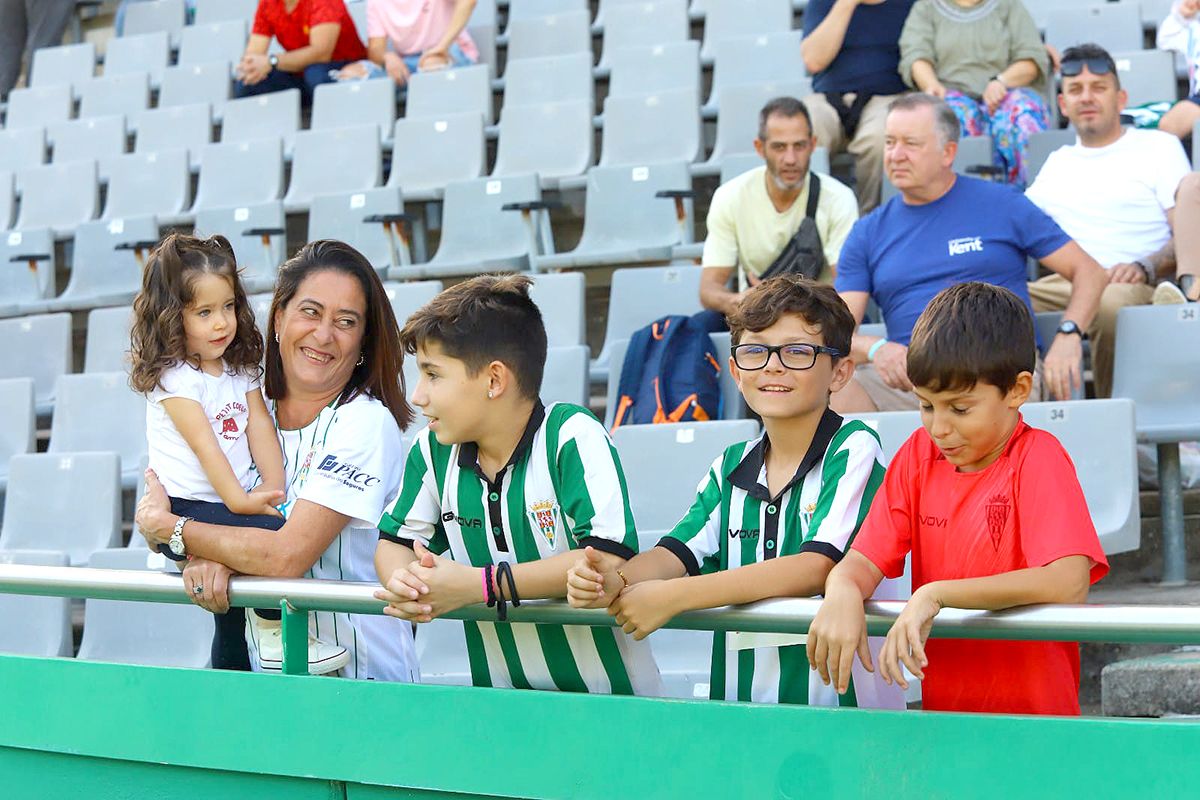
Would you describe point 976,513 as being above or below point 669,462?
below

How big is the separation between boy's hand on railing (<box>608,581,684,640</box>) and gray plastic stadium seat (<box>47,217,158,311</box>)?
17.6ft

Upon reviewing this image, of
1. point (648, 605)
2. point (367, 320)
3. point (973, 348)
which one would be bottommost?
point (648, 605)

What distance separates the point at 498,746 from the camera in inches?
80.0

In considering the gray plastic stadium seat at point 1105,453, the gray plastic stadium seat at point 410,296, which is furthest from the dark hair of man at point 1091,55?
the gray plastic stadium seat at point 410,296

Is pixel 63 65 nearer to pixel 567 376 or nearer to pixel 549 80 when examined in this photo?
pixel 549 80

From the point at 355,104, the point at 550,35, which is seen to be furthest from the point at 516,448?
the point at 550,35

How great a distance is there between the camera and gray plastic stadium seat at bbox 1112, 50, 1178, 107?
19.2ft

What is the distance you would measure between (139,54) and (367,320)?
734 cm

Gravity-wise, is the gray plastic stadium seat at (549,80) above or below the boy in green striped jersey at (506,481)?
above

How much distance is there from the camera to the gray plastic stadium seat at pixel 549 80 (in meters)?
7.12

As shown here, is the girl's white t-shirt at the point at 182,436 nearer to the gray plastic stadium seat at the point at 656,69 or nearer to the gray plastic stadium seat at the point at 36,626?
the gray plastic stadium seat at the point at 36,626

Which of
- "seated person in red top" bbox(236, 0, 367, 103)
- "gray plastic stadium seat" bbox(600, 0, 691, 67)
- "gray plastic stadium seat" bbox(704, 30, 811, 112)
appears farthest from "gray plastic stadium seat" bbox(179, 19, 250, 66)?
"gray plastic stadium seat" bbox(704, 30, 811, 112)

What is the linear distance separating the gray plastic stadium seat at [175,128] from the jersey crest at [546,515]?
621 centimetres

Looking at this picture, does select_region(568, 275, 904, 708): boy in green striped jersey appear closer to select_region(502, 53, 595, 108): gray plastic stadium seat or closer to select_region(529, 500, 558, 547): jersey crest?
select_region(529, 500, 558, 547): jersey crest
